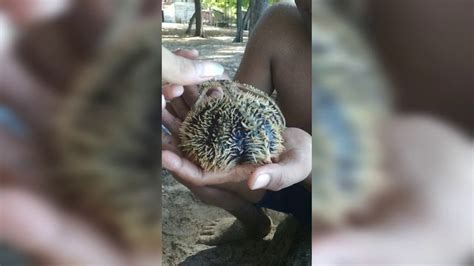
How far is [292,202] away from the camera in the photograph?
849mm

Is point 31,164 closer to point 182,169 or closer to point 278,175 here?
point 182,169

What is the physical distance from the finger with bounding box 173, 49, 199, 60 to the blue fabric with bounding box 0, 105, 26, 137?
28cm

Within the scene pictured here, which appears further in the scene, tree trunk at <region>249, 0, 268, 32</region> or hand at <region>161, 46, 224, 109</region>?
tree trunk at <region>249, 0, 268, 32</region>

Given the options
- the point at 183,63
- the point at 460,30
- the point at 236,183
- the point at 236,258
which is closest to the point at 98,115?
the point at 183,63

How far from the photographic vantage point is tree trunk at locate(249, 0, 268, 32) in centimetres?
85

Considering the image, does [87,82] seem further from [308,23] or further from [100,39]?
[308,23]

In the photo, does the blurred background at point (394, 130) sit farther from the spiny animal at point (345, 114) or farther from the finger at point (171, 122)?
the finger at point (171, 122)

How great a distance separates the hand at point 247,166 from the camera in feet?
2.64

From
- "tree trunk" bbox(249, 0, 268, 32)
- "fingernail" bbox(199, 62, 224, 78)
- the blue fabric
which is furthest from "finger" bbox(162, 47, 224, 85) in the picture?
the blue fabric

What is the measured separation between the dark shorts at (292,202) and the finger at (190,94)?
21cm

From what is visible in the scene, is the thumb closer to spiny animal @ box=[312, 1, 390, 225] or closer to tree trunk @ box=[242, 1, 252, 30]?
spiny animal @ box=[312, 1, 390, 225]

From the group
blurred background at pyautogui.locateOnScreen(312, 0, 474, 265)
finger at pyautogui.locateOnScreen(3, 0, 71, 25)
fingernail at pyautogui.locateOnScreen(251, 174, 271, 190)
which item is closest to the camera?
finger at pyautogui.locateOnScreen(3, 0, 71, 25)

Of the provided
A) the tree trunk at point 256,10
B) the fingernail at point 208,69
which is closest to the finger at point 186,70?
the fingernail at point 208,69

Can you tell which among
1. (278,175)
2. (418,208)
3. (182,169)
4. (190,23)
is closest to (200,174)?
(182,169)
